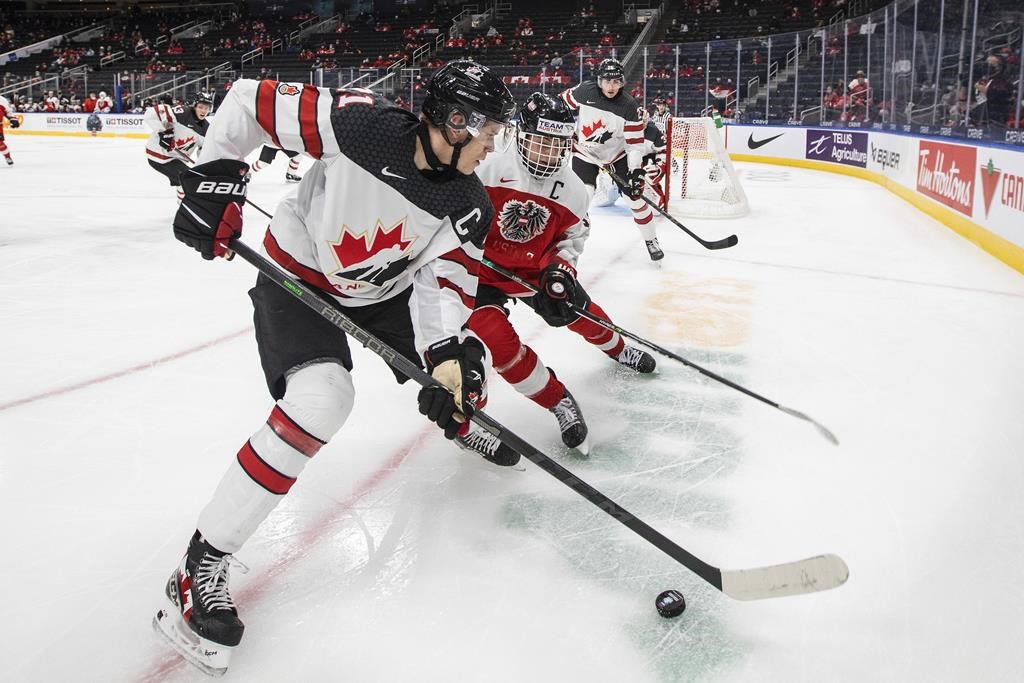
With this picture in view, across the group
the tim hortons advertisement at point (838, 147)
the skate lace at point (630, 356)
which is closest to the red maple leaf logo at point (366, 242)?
the skate lace at point (630, 356)

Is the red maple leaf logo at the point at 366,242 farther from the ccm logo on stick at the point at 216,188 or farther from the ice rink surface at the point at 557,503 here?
the ice rink surface at the point at 557,503

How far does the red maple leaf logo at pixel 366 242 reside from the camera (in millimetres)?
1706

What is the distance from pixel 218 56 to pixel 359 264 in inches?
1040

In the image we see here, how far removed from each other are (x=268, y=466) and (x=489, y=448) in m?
0.88

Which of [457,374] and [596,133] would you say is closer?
[457,374]

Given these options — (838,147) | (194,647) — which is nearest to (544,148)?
(194,647)

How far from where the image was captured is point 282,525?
1949 mm

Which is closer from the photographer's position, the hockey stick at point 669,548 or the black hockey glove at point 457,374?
the hockey stick at point 669,548

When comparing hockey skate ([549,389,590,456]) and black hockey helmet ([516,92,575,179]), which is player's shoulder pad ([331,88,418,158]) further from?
hockey skate ([549,389,590,456])

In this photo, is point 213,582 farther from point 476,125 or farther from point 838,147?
point 838,147

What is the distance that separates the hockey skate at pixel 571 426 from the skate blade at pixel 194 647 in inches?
46.9

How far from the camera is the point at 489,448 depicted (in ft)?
7.45

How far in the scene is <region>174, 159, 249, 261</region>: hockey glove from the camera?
164 cm

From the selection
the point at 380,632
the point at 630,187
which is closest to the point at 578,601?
the point at 380,632
